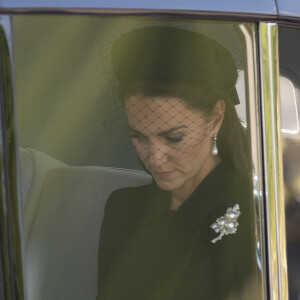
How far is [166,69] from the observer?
2084 mm

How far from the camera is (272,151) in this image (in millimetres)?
2105

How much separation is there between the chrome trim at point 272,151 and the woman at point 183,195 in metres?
0.06

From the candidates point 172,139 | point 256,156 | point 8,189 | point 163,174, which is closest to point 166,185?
point 163,174

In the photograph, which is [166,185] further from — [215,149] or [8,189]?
[8,189]

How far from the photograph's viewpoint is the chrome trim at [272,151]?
2.09 metres

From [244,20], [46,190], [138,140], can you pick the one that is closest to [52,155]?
[46,190]

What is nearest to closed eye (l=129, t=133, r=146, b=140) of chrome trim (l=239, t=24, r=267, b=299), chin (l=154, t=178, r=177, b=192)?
chin (l=154, t=178, r=177, b=192)

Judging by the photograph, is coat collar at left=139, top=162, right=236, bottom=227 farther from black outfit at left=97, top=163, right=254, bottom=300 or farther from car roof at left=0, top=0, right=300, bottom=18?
car roof at left=0, top=0, right=300, bottom=18

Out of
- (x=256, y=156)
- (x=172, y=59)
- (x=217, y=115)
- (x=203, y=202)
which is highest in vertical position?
(x=172, y=59)

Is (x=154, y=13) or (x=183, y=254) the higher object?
(x=154, y=13)

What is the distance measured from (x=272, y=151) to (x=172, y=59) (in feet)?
1.14

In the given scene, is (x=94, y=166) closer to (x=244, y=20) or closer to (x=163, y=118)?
(x=163, y=118)

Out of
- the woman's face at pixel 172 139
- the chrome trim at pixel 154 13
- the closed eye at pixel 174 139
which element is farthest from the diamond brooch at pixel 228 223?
the chrome trim at pixel 154 13

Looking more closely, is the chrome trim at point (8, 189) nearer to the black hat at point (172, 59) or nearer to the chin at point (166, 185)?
the black hat at point (172, 59)
